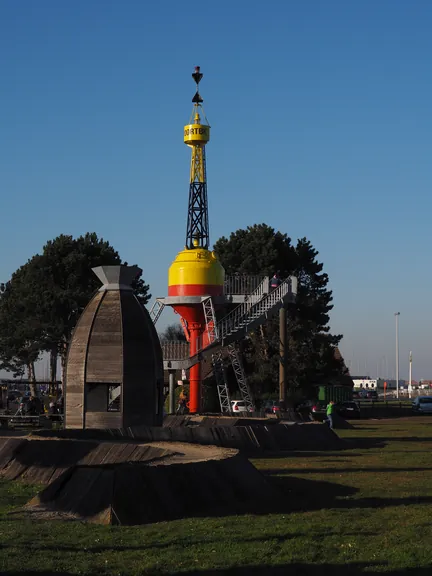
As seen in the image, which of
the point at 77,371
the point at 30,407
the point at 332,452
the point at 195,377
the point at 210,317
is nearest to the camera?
the point at 332,452

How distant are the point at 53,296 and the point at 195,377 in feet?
57.3

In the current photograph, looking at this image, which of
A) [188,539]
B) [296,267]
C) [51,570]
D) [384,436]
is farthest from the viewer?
[296,267]

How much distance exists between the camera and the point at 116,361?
3362cm

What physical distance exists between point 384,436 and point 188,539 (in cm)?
3120

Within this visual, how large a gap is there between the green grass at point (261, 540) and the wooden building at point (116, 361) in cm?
1188

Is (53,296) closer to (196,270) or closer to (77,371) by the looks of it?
(196,270)

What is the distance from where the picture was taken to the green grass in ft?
44.1

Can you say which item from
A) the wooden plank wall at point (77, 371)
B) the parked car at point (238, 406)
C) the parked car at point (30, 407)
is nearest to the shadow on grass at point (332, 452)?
the wooden plank wall at point (77, 371)

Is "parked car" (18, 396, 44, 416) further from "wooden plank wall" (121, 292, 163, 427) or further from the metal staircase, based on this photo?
"wooden plank wall" (121, 292, 163, 427)

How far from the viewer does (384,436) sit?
4506 centimetres

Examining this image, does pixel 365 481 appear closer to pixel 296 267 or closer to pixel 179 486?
pixel 179 486

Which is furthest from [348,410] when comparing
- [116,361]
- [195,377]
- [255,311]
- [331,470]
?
[331,470]

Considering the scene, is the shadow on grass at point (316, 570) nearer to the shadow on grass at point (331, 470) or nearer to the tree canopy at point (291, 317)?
the shadow on grass at point (331, 470)

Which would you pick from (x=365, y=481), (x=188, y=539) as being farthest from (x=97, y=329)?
(x=188, y=539)
